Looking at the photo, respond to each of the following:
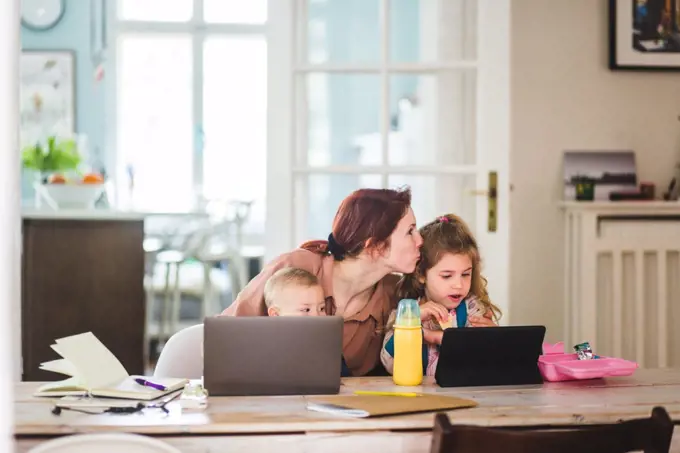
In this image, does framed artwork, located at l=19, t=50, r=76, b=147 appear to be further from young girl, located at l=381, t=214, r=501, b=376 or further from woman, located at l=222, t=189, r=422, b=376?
young girl, located at l=381, t=214, r=501, b=376

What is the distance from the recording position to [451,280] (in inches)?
85.1

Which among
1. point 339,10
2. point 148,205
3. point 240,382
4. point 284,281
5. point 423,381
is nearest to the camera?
point 240,382

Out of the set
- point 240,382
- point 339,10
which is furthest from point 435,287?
point 339,10

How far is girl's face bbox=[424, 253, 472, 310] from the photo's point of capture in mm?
2158

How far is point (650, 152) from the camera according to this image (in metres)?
3.51

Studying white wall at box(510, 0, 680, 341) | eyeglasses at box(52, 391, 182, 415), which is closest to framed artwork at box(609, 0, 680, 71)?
white wall at box(510, 0, 680, 341)

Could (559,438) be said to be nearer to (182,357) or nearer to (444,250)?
(444,250)

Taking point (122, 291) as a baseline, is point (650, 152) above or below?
above

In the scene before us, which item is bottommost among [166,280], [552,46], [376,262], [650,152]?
[166,280]

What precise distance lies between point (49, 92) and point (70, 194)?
2365 mm

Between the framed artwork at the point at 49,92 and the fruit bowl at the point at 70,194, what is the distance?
7.17 feet

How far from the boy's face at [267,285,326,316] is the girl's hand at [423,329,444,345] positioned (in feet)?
0.84

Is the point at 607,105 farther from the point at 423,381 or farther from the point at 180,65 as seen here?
the point at 180,65

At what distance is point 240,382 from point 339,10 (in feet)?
6.07
